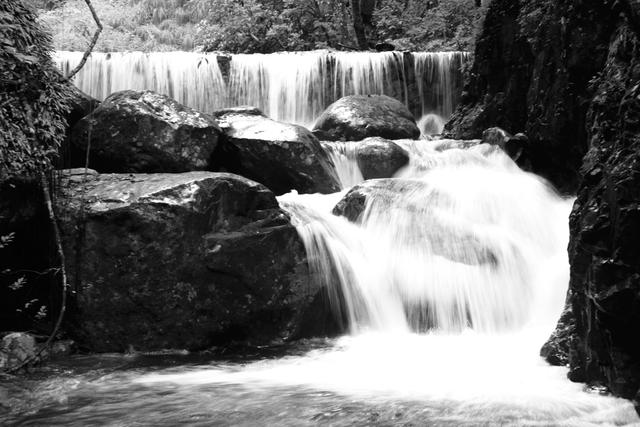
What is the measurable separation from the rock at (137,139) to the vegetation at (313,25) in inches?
442

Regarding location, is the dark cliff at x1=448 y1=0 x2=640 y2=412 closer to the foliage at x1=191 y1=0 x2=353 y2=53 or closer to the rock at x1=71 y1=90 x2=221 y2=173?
the rock at x1=71 y1=90 x2=221 y2=173

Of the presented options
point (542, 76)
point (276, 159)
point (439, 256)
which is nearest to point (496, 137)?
point (542, 76)

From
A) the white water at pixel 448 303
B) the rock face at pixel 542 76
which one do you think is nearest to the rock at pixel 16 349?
the white water at pixel 448 303

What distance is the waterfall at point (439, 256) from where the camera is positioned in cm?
599

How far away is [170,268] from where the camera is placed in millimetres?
5355

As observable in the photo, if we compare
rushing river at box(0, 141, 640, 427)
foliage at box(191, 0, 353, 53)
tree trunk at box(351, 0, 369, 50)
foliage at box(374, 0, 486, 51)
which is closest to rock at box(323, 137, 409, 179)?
rushing river at box(0, 141, 640, 427)

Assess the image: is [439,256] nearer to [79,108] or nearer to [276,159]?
[276,159]

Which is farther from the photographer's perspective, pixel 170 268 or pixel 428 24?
pixel 428 24

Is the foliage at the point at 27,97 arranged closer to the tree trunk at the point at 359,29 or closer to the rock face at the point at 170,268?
the rock face at the point at 170,268

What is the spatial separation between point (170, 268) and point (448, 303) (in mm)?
2757

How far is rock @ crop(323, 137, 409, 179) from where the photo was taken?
9359mm

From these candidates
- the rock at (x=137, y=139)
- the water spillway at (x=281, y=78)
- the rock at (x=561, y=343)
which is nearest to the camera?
the rock at (x=561, y=343)

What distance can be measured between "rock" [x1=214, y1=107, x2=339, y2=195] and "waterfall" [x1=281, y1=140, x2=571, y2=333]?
1.65 ft

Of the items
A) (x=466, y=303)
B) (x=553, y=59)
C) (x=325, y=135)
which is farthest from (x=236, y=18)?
(x=466, y=303)
